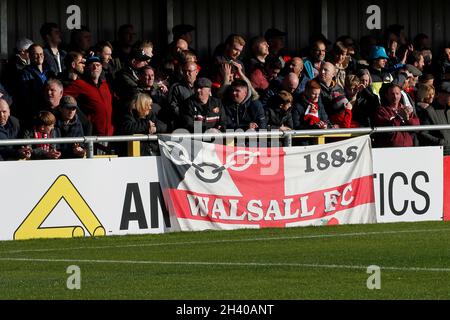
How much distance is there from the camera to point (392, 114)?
20.5m

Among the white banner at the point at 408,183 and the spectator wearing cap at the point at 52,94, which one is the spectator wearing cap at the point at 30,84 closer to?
the spectator wearing cap at the point at 52,94

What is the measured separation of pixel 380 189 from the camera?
19391 millimetres

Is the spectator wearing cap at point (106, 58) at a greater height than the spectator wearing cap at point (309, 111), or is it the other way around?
the spectator wearing cap at point (106, 58)

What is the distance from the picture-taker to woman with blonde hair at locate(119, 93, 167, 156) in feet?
61.2

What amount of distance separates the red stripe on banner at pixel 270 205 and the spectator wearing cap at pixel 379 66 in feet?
12.9

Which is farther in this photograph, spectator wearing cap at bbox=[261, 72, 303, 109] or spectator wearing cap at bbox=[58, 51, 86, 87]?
spectator wearing cap at bbox=[261, 72, 303, 109]

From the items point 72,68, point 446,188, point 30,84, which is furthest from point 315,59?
point 30,84

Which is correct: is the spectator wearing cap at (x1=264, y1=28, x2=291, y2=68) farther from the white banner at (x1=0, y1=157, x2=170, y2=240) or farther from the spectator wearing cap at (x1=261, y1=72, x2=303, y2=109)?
the white banner at (x1=0, y1=157, x2=170, y2=240)

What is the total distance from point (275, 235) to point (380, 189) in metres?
2.34

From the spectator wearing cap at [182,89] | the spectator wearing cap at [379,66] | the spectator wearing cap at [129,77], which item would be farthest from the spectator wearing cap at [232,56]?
the spectator wearing cap at [379,66]

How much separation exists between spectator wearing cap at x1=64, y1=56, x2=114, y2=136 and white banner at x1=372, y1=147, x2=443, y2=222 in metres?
3.49

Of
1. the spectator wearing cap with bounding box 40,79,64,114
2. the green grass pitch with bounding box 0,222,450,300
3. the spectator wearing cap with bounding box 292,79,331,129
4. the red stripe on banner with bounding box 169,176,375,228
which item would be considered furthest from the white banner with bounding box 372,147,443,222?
the spectator wearing cap with bounding box 40,79,64,114

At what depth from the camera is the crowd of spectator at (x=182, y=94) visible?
60.2 ft

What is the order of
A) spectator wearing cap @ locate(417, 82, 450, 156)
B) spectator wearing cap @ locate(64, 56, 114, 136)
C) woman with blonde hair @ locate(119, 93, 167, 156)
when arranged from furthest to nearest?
spectator wearing cap @ locate(417, 82, 450, 156)
spectator wearing cap @ locate(64, 56, 114, 136)
woman with blonde hair @ locate(119, 93, 167, 156)
